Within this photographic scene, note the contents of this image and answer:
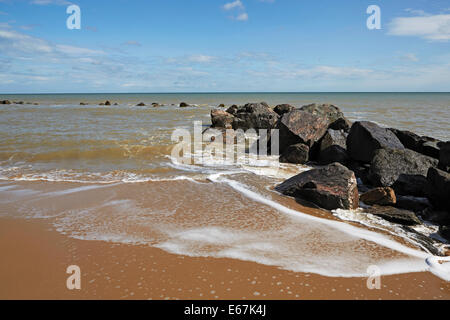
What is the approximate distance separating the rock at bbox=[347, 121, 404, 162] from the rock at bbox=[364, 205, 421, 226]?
2879mm

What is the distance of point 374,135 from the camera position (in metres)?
8.09

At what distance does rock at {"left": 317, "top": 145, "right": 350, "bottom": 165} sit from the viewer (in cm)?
880

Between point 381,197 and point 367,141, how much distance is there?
112 inches

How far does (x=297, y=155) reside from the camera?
9.40 meters

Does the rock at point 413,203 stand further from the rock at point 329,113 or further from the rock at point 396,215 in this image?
the rock at point 329,113

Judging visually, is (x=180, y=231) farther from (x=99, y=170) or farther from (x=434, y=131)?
(x=434, y=131)

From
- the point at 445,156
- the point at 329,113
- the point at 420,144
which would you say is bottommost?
the point at 445,156

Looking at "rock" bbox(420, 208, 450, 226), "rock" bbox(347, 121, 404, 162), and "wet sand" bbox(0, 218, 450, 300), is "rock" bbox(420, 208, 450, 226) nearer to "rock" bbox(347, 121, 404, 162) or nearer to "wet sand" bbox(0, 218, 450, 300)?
"wet sand" bbox(0, 218, 450, 300)

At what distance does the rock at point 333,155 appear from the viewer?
8805 millimetres

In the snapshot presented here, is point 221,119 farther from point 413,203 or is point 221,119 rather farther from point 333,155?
point 413,203

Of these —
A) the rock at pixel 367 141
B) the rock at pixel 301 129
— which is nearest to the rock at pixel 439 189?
the rock at pixel 367 141

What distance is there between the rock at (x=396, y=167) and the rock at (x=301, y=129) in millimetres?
3083

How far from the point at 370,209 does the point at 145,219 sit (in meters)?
3.85

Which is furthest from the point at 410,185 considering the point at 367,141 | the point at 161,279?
the point at 161,279
